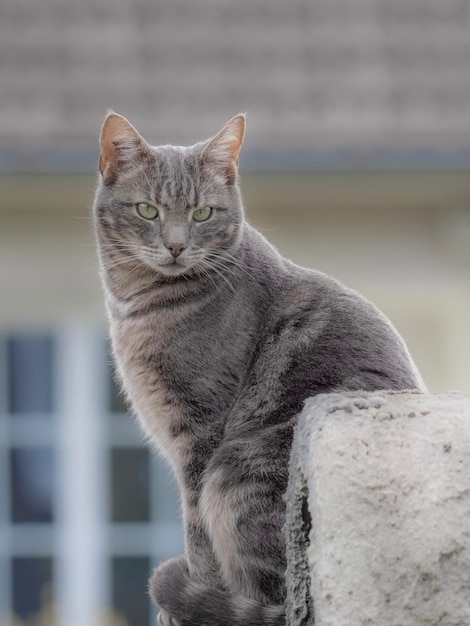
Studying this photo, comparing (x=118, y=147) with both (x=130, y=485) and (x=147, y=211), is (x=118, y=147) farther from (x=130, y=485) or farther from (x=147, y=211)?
(x=130, y=485)

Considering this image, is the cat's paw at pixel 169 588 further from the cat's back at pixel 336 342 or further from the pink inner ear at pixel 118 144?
the pink inner ear at pixel 118 144

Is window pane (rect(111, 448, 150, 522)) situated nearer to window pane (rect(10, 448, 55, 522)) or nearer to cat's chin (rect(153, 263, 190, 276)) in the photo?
window pane (rect(10, 448, 55, 522))

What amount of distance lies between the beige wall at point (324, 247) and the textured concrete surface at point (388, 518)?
14.2 feet

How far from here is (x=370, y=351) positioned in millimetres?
2129

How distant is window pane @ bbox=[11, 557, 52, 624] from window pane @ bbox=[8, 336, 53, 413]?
78cm

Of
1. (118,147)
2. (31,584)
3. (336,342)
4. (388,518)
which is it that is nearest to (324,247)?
(31,584)

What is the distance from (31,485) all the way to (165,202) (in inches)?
157

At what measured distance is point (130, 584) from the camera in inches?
240

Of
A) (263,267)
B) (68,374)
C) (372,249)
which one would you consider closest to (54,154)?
(68,374)

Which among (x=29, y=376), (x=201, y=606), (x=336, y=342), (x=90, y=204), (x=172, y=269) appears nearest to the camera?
(x=201, y=606)

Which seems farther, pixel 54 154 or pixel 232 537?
pixel 54 154

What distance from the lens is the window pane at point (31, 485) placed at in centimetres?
613

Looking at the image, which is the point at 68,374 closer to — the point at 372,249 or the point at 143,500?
the point at 143,500

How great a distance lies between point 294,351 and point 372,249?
3.84m
